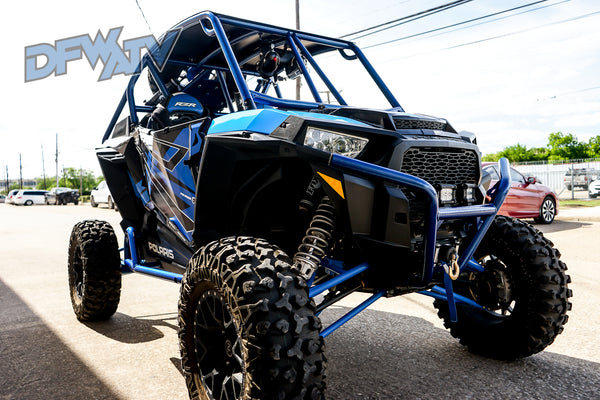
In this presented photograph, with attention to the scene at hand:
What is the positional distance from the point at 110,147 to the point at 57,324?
1.73 metres

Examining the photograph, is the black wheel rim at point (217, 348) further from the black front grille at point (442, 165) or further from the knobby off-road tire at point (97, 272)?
the knobby off-road tire at point (97, 272)

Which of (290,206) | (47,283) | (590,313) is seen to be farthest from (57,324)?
(590,313)

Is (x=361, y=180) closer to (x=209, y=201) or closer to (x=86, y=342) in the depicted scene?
(x=209, y=201)

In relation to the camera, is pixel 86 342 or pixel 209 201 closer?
pixel 209 201

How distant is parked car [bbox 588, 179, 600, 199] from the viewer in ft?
76.1

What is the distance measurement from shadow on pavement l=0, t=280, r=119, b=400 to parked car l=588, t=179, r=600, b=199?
81.4ft

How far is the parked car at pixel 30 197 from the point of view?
4688cm

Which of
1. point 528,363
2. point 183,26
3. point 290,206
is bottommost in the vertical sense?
point 528,363

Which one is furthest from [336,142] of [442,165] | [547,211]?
A: [547,211]

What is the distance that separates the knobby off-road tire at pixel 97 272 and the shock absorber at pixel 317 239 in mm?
2415

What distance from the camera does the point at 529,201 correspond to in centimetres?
1315

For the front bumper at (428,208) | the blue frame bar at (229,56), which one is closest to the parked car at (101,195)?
the blue frame bar at (229,56)

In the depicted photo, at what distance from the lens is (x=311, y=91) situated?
13.2 ft

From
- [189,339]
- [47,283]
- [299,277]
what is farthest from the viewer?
[47,283]
